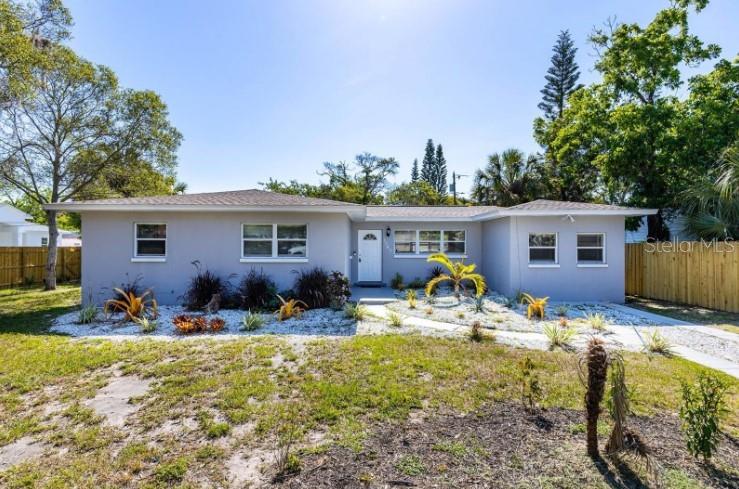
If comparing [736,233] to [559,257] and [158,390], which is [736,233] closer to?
[559,257]

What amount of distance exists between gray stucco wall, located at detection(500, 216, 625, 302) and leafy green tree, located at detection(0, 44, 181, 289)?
16.7 metres

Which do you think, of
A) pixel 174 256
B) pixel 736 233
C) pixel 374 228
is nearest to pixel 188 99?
pixel 174 256

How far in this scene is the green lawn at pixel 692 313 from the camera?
8523 millimetres

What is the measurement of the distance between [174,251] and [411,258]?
28.4ft

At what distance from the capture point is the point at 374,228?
1504 centimetres

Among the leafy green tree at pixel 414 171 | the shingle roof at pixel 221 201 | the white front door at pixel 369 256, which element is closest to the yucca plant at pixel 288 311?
the shingle roof at pixel 221 201

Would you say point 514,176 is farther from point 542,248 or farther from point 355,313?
point 355,313

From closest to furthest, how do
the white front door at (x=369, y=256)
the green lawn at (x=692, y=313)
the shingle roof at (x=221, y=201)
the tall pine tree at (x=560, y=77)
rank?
the green lawn at (x=692, y=313) → the shingle roof at (x=221, y=201) → the white front door at (x=369, y=256) → the tall pine tree at (x=560, y=77)

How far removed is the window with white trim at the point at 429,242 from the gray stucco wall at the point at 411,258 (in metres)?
0.18

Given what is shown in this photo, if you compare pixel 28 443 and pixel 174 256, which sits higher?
pixel 174 256

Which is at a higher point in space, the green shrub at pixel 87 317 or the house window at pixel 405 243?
the house window at pixel 405 243

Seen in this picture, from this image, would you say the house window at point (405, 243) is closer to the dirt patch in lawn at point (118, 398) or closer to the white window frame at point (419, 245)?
the white window frame at point (419, 245)

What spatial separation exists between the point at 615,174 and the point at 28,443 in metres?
18.1

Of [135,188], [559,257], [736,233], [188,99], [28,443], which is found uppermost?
[188,99]
